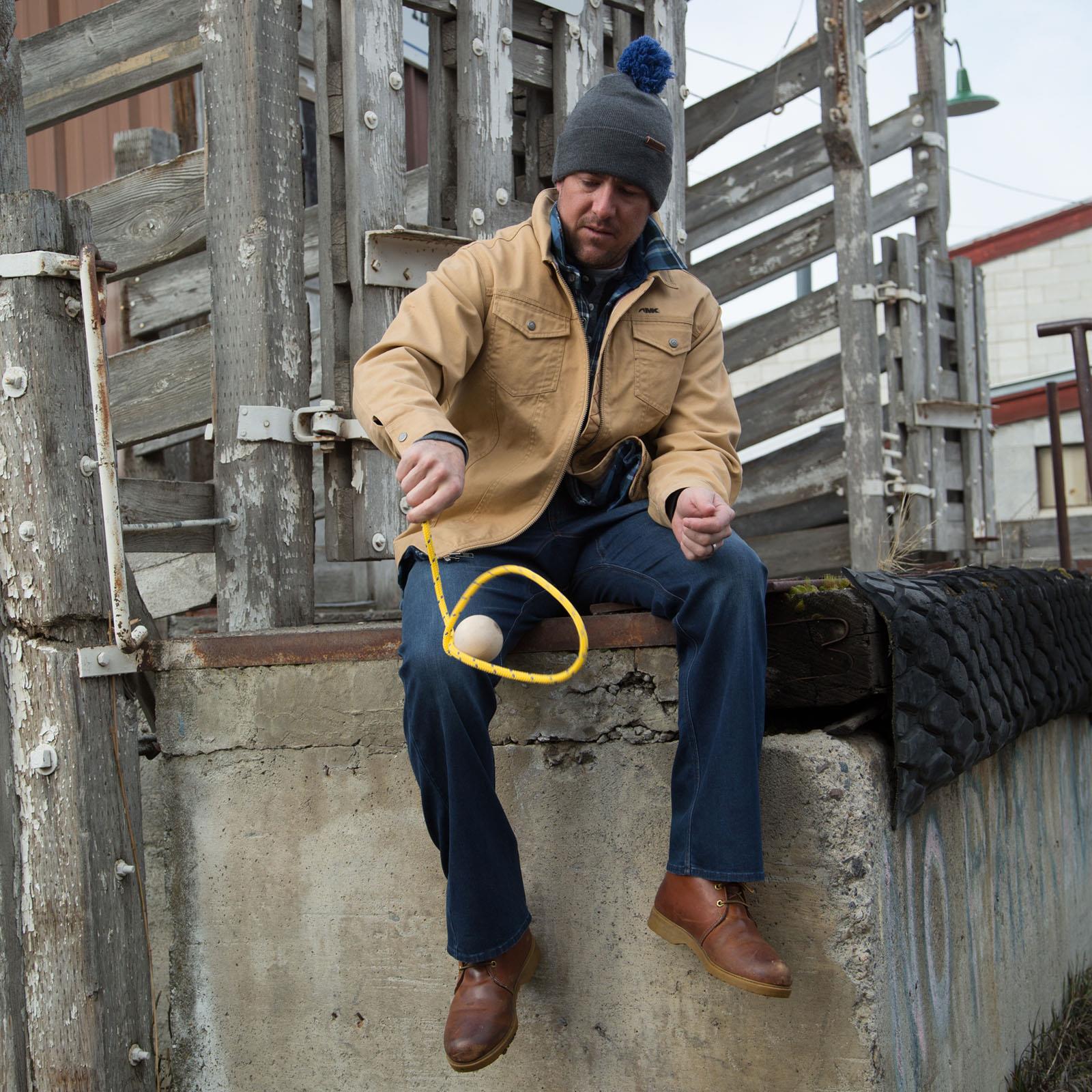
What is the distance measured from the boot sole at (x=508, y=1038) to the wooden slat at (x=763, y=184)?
5341 millimetres

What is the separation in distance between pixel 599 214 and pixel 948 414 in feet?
15.6

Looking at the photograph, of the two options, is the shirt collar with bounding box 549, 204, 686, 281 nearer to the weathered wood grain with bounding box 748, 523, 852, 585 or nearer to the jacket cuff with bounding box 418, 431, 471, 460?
the jacket cuff with bounding box 418, 431, 471, 460

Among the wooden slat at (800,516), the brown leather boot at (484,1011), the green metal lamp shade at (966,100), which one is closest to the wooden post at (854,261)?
the wooden slat at (800,516)

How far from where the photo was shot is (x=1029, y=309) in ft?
56.9

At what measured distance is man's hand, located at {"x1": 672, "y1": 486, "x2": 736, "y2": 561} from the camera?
2389 millimetres

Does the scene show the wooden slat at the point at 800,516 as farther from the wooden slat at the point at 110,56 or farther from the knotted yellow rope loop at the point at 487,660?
the knotted yellow rope loop at the point at 487,660

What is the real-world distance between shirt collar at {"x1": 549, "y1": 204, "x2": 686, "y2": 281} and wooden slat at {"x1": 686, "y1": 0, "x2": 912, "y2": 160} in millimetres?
4312

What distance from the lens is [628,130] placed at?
2717mm

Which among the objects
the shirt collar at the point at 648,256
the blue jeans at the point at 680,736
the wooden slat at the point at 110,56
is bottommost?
the blue jeans at the point at 680,736

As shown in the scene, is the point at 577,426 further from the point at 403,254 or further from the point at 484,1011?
the point at 484,1011

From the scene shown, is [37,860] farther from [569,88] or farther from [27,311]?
[569,88]

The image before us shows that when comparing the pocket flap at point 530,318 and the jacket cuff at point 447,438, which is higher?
the pocket flap at point 530,318

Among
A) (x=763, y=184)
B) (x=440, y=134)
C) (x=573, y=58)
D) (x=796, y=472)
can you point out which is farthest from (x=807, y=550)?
(x=440, y=134)

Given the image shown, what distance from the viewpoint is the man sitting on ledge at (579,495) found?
237 centimetres
